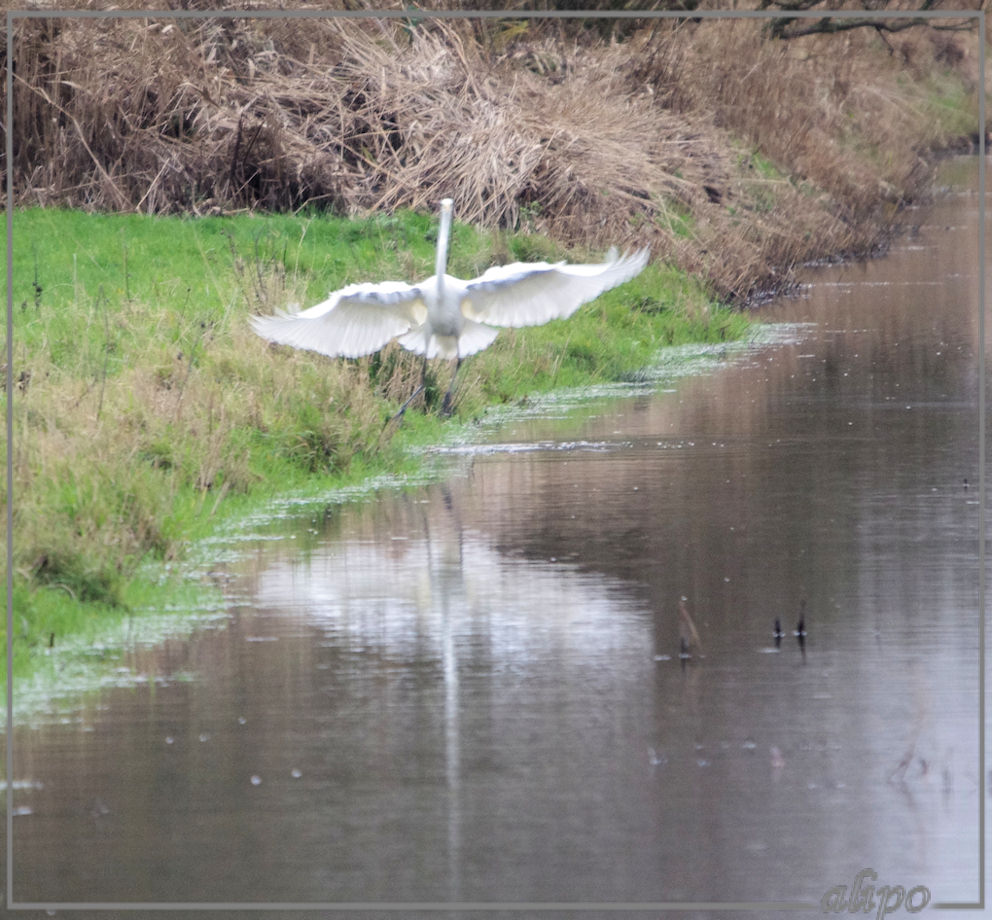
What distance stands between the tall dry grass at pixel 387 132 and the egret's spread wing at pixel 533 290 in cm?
745

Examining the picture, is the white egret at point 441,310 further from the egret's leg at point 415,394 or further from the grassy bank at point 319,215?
the grassy bank at point 319,215

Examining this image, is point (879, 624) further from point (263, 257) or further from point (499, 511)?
point (263, 257)

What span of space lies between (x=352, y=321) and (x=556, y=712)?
217 inches

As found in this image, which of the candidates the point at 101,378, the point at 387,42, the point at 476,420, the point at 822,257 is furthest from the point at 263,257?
the point at 822,257

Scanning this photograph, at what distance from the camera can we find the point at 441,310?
475 inches

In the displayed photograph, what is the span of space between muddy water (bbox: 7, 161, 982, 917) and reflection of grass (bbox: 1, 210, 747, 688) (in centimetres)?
58

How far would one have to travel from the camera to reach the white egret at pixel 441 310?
11.4 m

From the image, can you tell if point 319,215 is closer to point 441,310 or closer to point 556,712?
point 441,310

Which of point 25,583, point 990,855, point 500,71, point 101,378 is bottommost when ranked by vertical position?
point 990,855

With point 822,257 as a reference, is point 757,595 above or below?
below

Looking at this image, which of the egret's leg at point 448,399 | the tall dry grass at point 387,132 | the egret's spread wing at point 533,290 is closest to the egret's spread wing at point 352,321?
the egret's spread wing at point 533,290

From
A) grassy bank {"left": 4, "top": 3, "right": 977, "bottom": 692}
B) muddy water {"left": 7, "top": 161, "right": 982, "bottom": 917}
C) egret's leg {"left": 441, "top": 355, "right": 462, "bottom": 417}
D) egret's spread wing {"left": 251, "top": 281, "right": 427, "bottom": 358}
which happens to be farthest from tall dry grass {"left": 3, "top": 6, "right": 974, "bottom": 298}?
muddy water {"left": 7, "top": 161, "right": 982, "bottom": 917}

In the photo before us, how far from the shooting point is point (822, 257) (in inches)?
1028

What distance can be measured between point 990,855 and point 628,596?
9.33 ft
